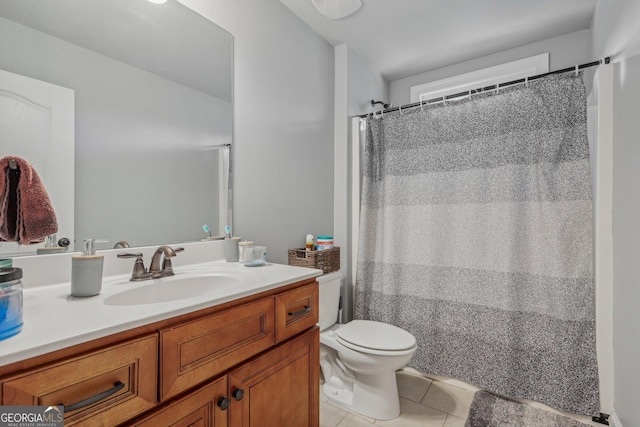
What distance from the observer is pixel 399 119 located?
7.07ft

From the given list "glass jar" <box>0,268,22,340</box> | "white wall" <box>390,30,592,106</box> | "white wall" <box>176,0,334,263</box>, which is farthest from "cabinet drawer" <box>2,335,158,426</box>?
"white wall" <box>390,30,592,106</box>

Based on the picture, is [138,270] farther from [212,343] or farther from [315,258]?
[315,258]

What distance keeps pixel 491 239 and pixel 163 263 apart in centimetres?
181

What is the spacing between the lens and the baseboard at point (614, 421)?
1.38m

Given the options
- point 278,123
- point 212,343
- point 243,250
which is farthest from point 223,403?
point 278,123

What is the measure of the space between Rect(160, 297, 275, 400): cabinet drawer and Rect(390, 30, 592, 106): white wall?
2.58 metres

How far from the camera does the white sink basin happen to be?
3.21 ft

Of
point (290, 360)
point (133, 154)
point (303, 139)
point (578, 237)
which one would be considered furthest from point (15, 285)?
point (578, 237)

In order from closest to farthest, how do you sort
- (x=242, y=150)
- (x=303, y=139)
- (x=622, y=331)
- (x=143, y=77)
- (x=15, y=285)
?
1. (x=15, y=285)
2. (x=143, y=77)
3. (x=622, y=331)
4. (x=242, y=150)
5. (x=303, y=139)

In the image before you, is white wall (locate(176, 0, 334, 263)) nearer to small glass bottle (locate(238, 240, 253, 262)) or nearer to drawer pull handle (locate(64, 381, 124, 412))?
small glass bottle (locate(238, 240, 253, 262))

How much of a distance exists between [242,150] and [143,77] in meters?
0.53

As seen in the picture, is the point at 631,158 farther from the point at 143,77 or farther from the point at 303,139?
the point at 143,77

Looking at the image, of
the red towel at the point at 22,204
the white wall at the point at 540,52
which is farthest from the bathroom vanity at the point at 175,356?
the white wall at the point at 540,52

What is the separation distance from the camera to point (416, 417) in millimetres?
1623
